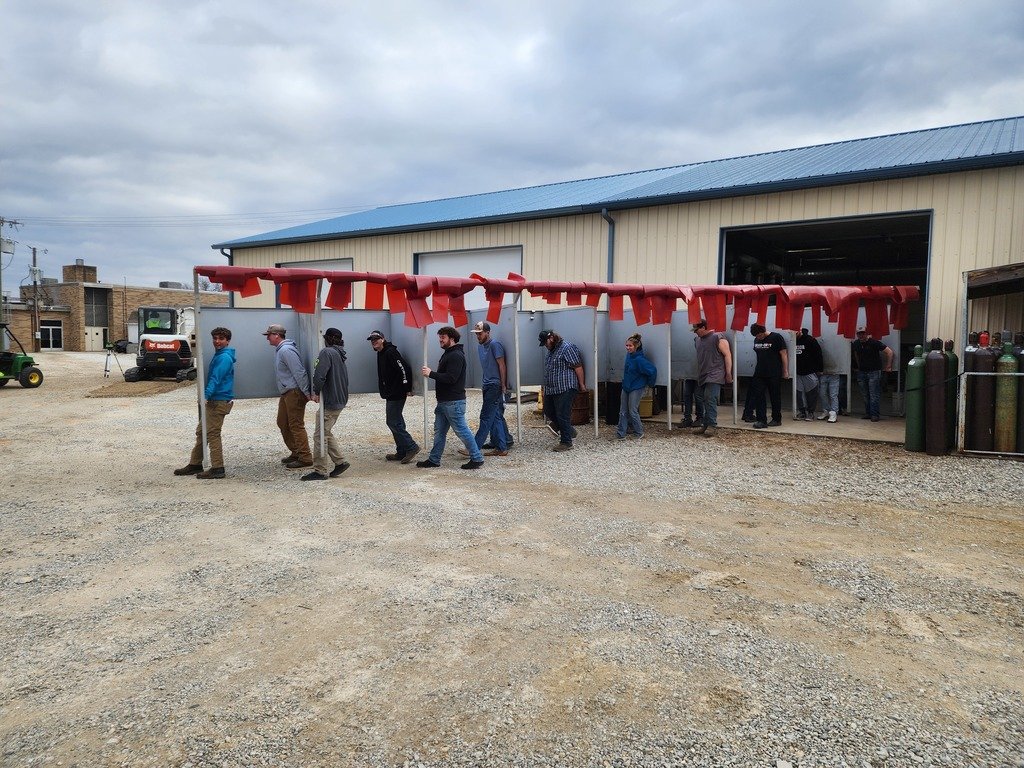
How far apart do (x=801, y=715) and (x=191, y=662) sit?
315 centimetres

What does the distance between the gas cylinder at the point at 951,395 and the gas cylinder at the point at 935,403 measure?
0.30 ft

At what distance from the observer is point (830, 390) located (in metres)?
12.4

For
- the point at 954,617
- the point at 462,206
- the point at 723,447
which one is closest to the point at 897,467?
the point at 723,447

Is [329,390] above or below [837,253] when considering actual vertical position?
below

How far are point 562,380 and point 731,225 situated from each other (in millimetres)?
6143

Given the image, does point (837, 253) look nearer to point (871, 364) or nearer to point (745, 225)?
point (745, 225)

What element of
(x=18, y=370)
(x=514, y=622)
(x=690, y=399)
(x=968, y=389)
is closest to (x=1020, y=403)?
(x=968, y=389)

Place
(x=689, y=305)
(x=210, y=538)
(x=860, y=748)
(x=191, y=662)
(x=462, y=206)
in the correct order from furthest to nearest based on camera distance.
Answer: (x=462, y=206) < (x=689, y=305) < (x=210, y=538) < (x=191, y=662) < (x=860, y=748)

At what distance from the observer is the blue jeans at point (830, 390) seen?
1238 centimetres

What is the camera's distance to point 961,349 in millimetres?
11180

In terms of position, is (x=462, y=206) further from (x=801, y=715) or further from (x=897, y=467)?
(x=801, y=715)

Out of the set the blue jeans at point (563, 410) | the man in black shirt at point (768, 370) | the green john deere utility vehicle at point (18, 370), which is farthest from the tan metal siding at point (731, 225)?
the green john deere utility vehicle at point (18, 370)

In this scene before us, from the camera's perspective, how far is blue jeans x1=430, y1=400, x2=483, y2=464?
8.70 meters

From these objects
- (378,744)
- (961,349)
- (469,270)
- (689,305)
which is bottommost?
(378,744)
